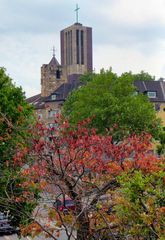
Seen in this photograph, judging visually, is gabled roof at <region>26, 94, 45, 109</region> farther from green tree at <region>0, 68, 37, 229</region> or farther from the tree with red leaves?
the tree with red leaves

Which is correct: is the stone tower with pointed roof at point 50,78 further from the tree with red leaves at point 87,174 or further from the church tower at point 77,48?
the tree with red leaves at point 87,174

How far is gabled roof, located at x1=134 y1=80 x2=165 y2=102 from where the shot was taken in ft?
203

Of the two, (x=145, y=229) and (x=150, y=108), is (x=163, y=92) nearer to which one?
(x=150, y=108)

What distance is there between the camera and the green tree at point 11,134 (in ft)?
61.4

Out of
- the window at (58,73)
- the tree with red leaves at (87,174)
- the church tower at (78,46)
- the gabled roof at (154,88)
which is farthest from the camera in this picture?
the church tower at (78,46)

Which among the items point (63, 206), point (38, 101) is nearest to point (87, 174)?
point (63, 206)

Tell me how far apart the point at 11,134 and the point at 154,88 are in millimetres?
44217

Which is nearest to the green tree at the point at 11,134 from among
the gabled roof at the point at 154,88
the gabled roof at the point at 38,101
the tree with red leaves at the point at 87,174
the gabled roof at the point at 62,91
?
the tree with red leaves at the point at 87,174

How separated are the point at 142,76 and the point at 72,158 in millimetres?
63794

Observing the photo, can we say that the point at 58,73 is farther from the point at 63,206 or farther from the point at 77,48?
the point at 63,206

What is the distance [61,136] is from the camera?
15234 mm

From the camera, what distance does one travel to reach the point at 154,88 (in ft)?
206

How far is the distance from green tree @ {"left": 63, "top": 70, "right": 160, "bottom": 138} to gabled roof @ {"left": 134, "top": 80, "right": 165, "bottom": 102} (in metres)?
16.6

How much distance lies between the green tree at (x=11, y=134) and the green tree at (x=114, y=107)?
1943cm
